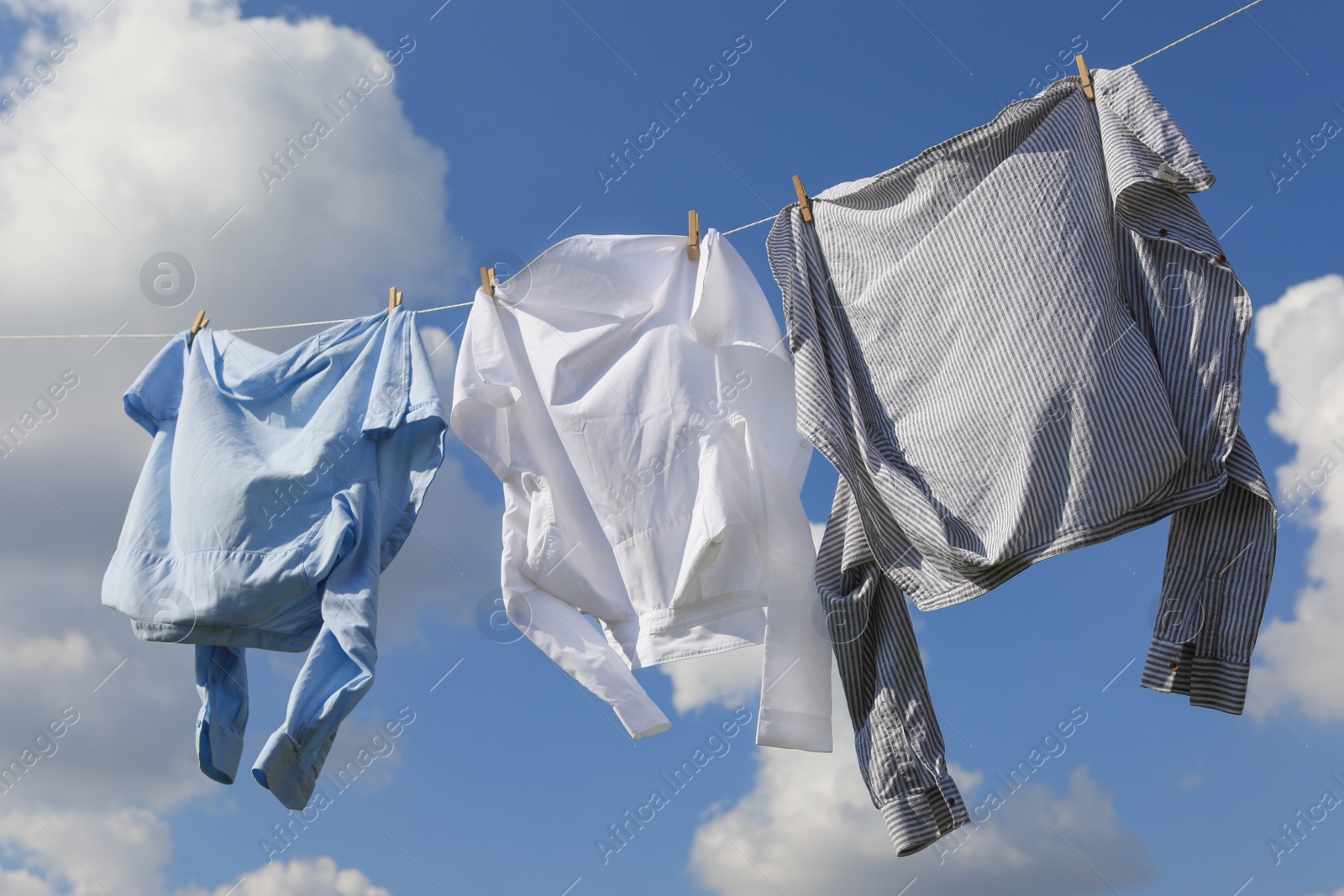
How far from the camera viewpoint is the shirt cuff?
8.61ft

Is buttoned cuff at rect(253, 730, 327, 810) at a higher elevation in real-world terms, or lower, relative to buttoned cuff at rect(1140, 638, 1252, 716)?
higher

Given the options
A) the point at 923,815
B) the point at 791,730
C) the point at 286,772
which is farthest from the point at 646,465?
the point at 286,772

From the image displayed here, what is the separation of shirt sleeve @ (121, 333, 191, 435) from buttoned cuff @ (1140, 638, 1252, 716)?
2.65 metres

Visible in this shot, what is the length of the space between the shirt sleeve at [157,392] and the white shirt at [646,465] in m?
0.98

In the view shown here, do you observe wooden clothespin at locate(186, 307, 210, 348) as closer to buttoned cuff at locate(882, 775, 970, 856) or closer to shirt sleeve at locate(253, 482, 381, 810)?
shirt sleeve at locate(253, 482, 381, 810)

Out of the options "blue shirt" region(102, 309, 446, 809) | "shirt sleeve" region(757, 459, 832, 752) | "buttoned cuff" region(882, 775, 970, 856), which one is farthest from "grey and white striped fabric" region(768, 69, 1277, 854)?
"blue shirt" region(102, 309, 446, 809)

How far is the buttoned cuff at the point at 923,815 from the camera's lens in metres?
2.45

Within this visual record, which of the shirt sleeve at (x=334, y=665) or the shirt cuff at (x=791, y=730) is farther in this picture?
the shirt sleeve at (x=334, y=665)

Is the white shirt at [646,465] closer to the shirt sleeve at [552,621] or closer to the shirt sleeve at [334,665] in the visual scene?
the shirt sleeve at [552,621]

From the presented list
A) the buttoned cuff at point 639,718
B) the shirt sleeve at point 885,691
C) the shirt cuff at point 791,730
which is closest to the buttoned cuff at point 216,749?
the buttoned cuff at point 639,718

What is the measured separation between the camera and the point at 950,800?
96.7 inches

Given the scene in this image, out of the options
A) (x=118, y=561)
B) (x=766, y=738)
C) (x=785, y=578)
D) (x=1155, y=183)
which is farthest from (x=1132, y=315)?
(x=118, y=561)

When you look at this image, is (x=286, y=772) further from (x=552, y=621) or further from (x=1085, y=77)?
(x=1085, y=77)

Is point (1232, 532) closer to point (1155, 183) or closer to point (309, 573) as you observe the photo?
point (1155, 183)
